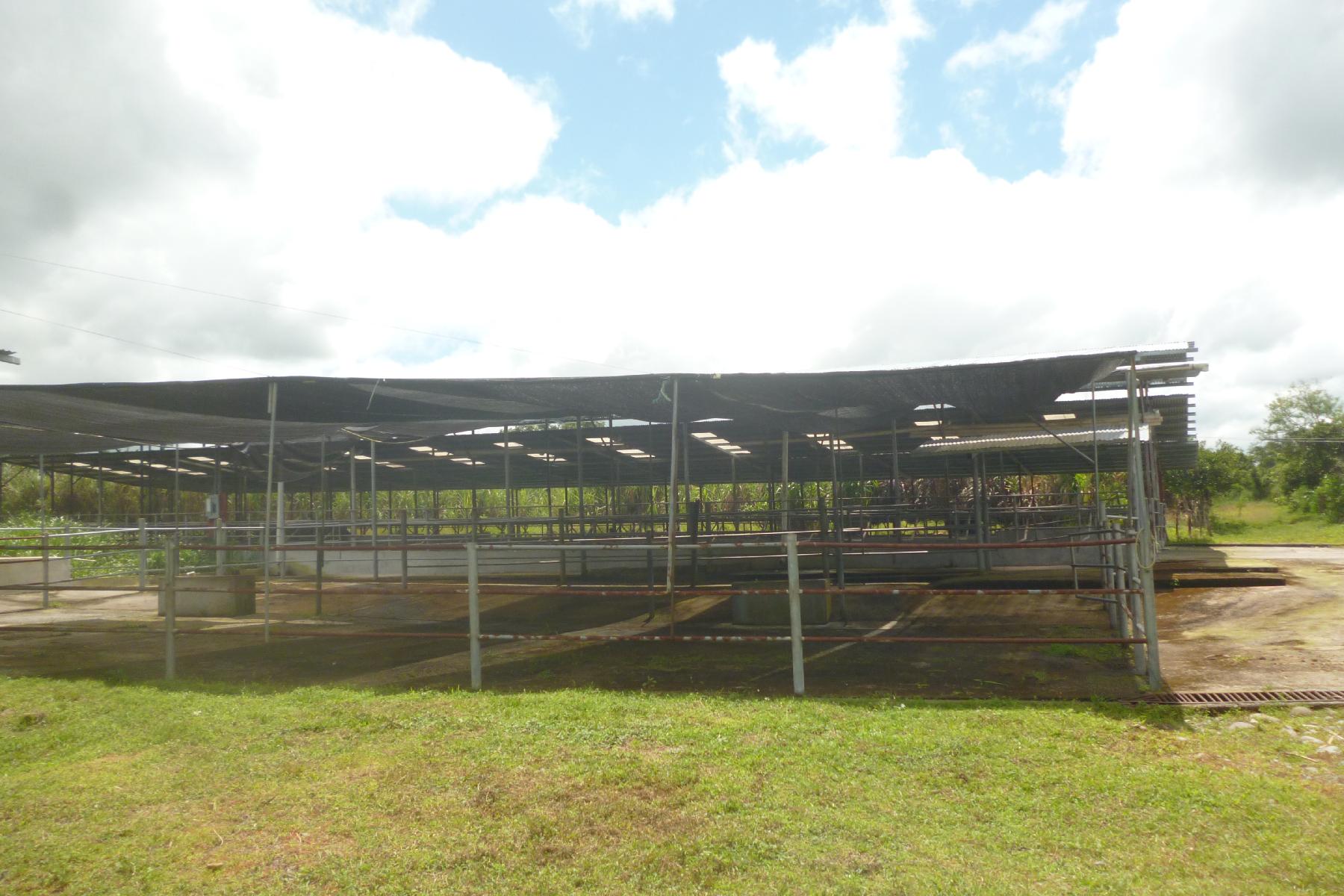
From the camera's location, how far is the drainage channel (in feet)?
17.6

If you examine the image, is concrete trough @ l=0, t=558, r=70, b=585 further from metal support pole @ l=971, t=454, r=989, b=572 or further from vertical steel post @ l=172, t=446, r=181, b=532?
metal support pole @ l=971, t=454, r=989, b=572

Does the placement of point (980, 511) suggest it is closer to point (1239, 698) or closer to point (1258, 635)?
point (1258, 635)

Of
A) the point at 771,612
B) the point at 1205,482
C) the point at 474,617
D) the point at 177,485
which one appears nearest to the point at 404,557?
the point at 474,617

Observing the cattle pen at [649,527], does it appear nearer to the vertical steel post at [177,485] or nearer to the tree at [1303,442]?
the vertical steel post at [177,485]

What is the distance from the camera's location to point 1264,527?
108 feet

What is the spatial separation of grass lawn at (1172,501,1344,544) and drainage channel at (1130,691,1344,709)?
18772 millimetres

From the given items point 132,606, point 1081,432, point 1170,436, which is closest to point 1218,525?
point 1170,436

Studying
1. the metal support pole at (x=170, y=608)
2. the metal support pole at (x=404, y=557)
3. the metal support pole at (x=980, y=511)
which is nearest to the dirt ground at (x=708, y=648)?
the metal support pole at (x=170, y=608)

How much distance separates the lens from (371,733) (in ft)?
16.8

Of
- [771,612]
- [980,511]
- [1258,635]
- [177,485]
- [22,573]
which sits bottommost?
[1258,635]

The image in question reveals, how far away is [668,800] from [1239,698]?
4.02 meters

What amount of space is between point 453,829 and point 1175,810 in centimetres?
306

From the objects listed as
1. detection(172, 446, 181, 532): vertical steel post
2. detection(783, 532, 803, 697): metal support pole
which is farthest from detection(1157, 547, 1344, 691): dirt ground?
detection(172, 446, 181, 532): vertical steel post

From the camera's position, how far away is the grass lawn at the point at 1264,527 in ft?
82.1
